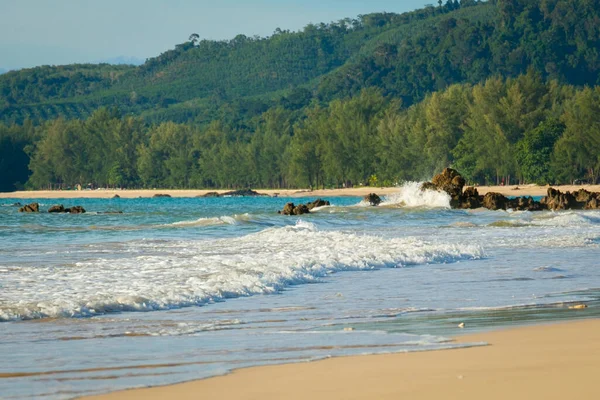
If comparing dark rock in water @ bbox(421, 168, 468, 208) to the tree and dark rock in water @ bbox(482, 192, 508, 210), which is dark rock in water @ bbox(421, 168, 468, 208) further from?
the tree

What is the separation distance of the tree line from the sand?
84.3 meters

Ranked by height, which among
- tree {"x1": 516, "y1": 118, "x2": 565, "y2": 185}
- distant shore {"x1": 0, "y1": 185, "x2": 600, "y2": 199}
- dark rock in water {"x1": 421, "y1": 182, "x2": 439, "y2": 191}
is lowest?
distant shore {"x1": 0, "y1": 185, "x2": 600, "y2": 199}

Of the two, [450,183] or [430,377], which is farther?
[450,183]

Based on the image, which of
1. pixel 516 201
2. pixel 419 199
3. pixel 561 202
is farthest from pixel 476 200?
pixel 561 202

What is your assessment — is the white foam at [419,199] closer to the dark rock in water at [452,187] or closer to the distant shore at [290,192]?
the dark rock in water at [452,187]

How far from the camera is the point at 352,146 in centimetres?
11275

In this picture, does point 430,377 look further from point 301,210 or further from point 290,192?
point 290,192

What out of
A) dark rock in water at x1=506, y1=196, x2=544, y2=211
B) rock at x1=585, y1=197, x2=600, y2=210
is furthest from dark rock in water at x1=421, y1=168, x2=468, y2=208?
rock at x1=585, y1=197, x2=600, y2=210

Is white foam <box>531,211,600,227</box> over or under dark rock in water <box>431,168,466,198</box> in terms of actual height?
under

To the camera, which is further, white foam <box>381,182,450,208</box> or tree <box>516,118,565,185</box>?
tree <box>516,118,565,185</box>

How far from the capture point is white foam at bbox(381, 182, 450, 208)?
4875 cm

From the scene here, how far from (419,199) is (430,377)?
44.2 metres

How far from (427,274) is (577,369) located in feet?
27.2

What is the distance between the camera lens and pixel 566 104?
101m
